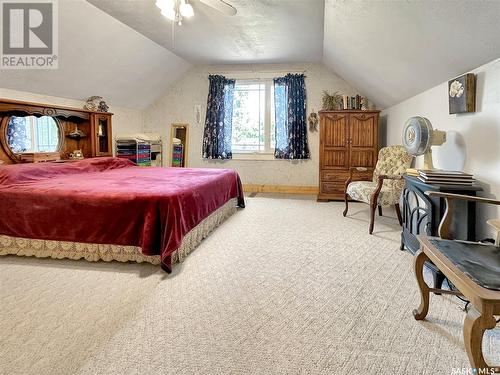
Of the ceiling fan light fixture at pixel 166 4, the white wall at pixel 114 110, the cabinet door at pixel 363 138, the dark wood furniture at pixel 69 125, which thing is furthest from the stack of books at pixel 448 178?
the white wall at pixel 114 110

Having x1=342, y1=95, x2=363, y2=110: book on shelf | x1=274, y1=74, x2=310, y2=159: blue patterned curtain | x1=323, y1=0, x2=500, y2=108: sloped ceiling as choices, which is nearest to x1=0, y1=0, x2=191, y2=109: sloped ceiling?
x1=274, y1=74, x2=310, y2=159: blue patterned curtain

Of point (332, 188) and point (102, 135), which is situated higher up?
point (102, 135)

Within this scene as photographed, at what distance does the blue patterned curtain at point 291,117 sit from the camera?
6.14 meters

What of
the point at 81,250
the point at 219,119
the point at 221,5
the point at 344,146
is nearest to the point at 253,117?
the point at 219,119

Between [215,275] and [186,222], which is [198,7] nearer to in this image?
[186,222]

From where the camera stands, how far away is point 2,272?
2582 millimetres

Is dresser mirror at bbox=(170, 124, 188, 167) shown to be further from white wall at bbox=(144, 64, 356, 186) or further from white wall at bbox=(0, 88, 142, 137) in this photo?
Answer: white wall at bbox=(0, 88, 142, 137)

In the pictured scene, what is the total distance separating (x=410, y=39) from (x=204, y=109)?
436 cm

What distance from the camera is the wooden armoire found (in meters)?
5.30

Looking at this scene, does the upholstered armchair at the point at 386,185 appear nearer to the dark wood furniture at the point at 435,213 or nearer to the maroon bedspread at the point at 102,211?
the dark wood furniture at the point at 435,213

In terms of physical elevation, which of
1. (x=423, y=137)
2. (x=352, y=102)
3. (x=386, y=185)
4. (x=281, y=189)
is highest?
(x=352, y=102)

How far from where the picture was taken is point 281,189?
6488 mm

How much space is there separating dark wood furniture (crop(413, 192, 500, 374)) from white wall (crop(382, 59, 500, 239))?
61 centimetres

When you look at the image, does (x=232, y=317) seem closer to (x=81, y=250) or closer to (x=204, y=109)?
(x=81, y=250)
